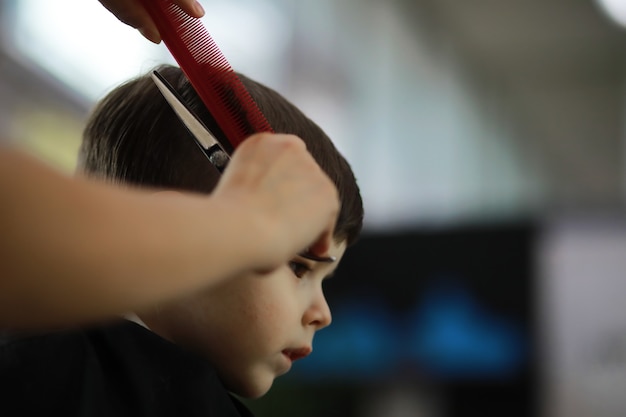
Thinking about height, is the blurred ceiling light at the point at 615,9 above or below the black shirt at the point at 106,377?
above

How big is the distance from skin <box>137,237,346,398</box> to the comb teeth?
0.10 metres

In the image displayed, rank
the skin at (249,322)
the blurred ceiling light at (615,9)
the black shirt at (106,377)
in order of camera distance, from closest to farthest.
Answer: the black shirt at (106,377)
the skin at (249,322)
the blurred ceiling light at (615,9)

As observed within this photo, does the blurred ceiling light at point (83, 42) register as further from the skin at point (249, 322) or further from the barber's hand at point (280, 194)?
the barber's hand at point (280, 194)

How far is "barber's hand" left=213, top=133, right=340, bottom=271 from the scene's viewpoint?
0.38 meters

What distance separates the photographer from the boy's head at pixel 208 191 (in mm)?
601

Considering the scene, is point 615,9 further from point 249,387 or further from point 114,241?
point 114,241

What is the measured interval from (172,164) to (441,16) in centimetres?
545

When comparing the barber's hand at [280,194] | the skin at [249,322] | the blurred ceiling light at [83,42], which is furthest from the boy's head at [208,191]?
the blurred ceiling light at [83,42]

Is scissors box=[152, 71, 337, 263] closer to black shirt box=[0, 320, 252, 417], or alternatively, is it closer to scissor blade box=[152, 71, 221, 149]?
scissor blade box=[152, 71, 221, 149]

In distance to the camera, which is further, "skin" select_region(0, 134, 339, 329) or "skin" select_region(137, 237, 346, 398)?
"skin" select_region(137, 237, 346, 398)

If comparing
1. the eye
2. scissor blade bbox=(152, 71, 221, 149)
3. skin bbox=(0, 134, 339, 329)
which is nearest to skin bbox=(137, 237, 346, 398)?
the eye

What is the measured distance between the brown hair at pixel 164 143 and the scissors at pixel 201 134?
21 mm

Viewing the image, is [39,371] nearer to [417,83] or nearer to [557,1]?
[557,1]

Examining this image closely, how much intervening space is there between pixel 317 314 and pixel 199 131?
7.0 inches
